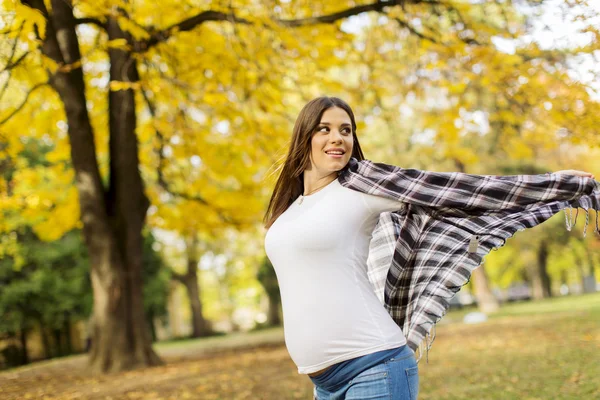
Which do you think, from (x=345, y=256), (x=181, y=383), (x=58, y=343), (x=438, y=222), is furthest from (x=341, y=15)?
(x=58, y=343)

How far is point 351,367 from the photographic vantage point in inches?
96.4

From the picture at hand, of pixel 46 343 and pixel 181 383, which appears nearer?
pixel 181 383

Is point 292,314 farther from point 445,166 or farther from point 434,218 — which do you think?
point 445,166

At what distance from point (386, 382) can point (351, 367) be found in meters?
0.15

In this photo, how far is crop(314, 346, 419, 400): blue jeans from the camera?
7.80 feet

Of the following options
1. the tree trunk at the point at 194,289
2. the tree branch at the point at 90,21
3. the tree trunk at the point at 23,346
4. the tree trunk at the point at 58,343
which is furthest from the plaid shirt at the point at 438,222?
the tree trunk at the point at 194,289

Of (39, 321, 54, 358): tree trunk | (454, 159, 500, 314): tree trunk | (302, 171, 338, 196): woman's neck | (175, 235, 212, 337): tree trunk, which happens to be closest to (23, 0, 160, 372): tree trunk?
(302, 171, 338, 196): woman's neck

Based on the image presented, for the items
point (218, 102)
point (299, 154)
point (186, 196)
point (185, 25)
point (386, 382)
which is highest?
point (185, 25)

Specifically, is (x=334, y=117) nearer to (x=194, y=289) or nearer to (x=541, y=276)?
(x=194, y=289)

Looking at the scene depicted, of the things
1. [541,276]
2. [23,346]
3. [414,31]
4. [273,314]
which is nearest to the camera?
[414,31]

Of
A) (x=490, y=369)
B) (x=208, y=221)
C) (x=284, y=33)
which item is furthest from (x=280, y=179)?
(x=208, y=221)

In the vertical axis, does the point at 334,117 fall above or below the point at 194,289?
above

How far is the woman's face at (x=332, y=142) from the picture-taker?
9.15ft

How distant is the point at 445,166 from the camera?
21.3 meters
